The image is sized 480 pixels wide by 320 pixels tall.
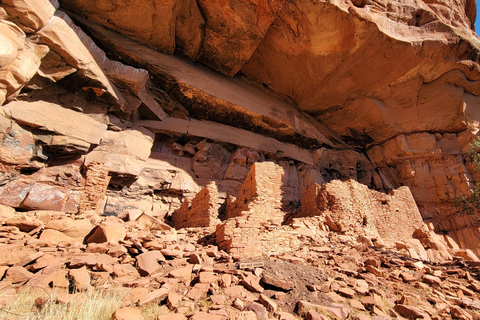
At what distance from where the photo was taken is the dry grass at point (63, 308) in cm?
226

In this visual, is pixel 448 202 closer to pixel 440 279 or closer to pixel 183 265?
pixel 440 279

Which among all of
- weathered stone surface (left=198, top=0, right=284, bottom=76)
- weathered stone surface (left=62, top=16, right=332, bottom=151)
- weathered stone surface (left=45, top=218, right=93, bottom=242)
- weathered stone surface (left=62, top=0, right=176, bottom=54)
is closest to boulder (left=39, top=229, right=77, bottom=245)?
weathered stone surface (left=45, top=218, right=93, bottom=242)

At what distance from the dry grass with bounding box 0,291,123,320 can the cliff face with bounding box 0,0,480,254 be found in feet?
18.7

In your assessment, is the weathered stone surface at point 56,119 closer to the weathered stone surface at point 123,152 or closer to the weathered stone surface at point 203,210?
the weathered stone surface at point 123,152

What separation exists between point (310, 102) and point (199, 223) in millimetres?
12269

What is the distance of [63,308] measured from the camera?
7.93 ft

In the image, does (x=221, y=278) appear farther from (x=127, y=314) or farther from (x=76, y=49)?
(x=76, y=49)

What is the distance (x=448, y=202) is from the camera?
48.1 ft

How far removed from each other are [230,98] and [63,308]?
12533 millimetres

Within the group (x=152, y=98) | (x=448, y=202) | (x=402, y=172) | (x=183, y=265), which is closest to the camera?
(x=183, y=265)

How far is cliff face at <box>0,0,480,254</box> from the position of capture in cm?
825

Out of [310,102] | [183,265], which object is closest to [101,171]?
[183,265]

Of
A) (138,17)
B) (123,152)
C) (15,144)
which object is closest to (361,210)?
(123,152)

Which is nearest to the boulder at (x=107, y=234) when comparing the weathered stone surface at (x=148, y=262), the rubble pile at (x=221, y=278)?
the rubble pile at (x=221, y=278)
